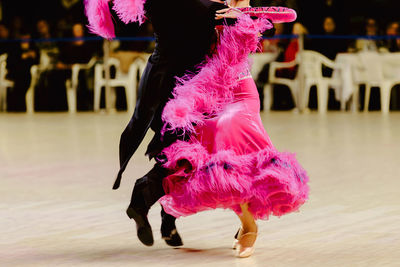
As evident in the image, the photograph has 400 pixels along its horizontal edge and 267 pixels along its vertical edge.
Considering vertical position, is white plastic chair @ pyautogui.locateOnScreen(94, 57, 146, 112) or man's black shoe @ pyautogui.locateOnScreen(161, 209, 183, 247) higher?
man's black shoe @ pyautogui.locateOnScreen(161, 209, 183, 247)

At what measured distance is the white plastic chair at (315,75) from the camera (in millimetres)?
12164

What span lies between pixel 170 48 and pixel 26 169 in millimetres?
3204

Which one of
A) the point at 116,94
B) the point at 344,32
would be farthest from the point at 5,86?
the point at 344,32

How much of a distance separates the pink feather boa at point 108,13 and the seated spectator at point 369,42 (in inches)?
342

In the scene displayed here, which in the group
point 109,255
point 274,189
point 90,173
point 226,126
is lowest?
point 90,173

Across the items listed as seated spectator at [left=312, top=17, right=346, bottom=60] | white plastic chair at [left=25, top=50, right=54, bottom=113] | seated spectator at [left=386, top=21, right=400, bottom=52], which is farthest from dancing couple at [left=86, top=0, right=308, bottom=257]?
white plastic chair at [left=25, top=50, right=54, bottom=113]

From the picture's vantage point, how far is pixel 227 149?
141 inches

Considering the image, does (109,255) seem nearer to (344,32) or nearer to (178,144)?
(178,144)

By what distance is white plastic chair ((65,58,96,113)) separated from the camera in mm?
12555

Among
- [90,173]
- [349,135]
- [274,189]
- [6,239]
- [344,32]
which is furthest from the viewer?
[344,32]

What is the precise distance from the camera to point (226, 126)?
11.8 ft

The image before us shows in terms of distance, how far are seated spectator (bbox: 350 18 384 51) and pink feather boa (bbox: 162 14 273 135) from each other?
29.0ft

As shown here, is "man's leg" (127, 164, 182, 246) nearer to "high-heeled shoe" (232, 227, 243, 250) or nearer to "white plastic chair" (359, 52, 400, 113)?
"high-heeled shoe" (232, 227, 243, 250)

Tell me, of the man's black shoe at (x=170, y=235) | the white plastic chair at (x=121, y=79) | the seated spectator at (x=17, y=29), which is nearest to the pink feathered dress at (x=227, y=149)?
the man's black shoe at (x=170, y=235)
